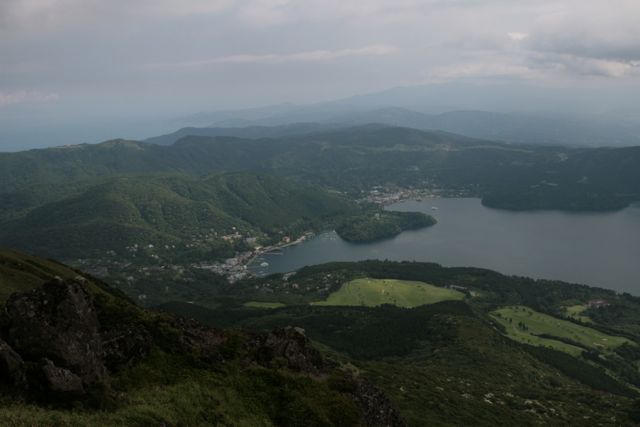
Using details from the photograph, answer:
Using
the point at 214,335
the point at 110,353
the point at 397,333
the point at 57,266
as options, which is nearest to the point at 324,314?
the point at 397,333

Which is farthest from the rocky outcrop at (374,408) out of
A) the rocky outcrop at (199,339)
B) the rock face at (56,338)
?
the rock face at (56,338)

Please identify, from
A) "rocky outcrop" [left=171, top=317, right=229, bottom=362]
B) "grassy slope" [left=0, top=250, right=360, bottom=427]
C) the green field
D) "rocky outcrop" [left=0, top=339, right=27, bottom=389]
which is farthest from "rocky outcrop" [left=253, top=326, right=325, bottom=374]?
the green field

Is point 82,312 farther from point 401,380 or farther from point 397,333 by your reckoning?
point 397,333

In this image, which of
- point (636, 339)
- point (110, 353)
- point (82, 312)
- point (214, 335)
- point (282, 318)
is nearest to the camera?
point (82, 312)

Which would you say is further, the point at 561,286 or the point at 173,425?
the point at 561,286

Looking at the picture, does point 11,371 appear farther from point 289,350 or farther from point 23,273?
point 23,273

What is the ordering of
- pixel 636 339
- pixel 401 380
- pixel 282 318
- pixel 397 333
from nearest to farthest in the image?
pixel 401 380, pixel 397 333, pixel 282 318, pixel 636 339

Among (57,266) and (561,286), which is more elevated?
(57,266)
